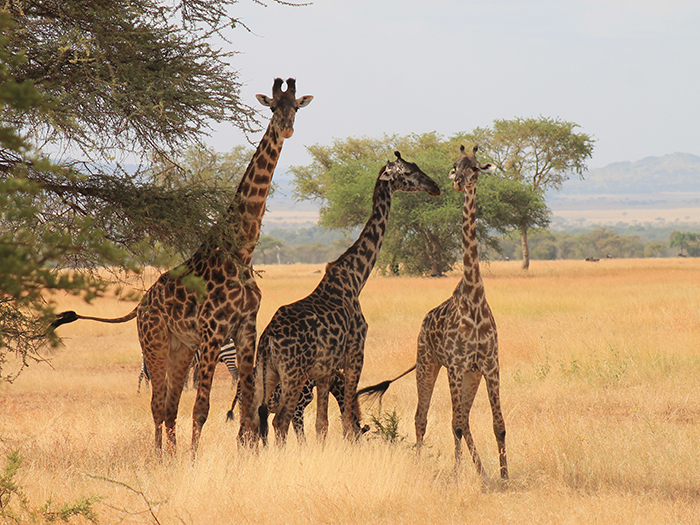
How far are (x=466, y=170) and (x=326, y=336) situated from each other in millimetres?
1974

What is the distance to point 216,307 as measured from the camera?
5875mm

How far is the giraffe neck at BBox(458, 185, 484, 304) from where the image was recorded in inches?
232

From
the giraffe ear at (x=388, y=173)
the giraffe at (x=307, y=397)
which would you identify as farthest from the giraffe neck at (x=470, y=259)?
the giraffe at (x=307, y=397)

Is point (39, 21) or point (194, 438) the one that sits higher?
point (39, 21)

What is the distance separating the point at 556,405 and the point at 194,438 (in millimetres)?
4922

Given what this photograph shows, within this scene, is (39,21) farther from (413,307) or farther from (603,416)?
(413,307)

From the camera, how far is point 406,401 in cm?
904

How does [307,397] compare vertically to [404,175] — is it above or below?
below

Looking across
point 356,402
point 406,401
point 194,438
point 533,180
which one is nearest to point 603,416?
point 406,401

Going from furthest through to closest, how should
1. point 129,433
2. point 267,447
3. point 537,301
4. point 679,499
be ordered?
1. point 537,301
2. point 129,433
3. point 267,447
4. point 679,499

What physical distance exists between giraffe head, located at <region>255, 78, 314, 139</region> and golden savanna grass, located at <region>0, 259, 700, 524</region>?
2924mm

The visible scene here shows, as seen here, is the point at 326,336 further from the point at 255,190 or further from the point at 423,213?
the point at 423,213

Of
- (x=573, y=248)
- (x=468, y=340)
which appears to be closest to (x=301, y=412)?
(x=468, y=340)

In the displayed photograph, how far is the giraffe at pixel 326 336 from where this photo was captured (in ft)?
19.2
